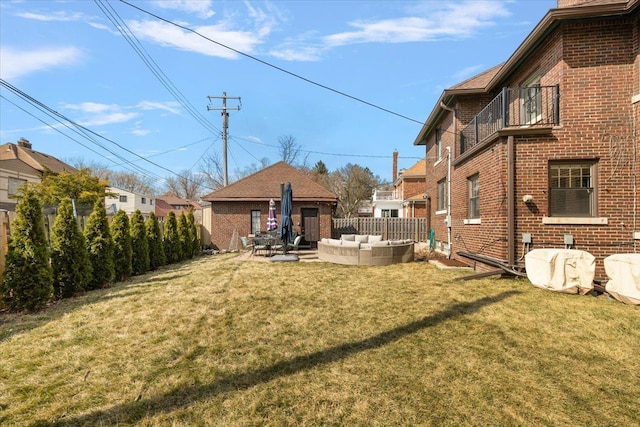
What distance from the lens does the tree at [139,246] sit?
34.4 feet

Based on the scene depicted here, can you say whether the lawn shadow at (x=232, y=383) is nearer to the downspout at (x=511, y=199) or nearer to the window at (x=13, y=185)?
the downspout at (x=511, y=199)

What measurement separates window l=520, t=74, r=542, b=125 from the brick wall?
11.3m

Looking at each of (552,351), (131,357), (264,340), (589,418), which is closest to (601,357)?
(552,351)

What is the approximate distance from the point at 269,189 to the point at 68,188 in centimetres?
1495

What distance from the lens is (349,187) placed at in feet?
151

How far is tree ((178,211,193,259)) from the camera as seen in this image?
47.9 feet

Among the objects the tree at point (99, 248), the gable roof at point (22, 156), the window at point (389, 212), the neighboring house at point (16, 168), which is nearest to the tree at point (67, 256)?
the tree at point (99, 248)

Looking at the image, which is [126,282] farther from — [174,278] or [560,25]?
[560,25]

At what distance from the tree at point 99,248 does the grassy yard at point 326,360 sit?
1.85 meters

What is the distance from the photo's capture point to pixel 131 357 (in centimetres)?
388

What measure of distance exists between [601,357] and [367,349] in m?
2.74

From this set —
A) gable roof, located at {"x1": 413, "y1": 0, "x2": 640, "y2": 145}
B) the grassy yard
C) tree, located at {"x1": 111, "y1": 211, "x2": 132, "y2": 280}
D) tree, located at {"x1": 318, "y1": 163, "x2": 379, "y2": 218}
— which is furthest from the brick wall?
tree, located at {"x1": 318, "y1": 163, "x2": 379, "y2": 218}

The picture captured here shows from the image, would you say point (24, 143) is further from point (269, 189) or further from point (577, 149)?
point (577, 149)

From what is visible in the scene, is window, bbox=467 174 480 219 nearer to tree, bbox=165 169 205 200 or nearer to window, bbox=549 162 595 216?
window, bbox=549 162 595 216
